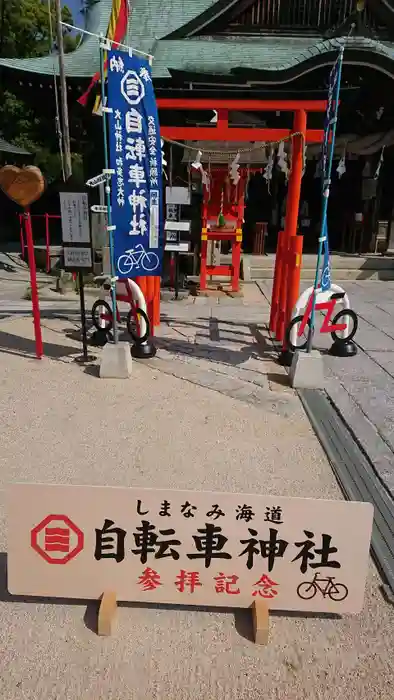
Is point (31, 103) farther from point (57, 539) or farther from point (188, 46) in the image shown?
point (57, 539)

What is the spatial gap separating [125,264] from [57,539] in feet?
11.5

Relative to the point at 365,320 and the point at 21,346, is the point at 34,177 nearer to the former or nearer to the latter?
the point at 21,346

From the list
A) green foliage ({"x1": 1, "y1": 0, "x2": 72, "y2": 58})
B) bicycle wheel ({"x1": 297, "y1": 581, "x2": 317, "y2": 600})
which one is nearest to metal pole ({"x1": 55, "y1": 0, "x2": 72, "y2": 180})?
bicycle wheel ({"x1": 297, "y1": 581, "x2": 317, "y2": 600})

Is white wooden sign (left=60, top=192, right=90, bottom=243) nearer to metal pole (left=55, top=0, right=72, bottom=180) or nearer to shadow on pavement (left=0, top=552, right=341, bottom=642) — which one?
shadow on pavement (left=0, top=552, right=341, bottom=642)

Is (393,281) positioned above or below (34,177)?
below

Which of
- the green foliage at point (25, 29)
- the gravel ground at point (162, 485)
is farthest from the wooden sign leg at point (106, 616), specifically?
the green foliage at point (25, 29)

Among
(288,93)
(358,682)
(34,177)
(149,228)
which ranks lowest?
(358,682)

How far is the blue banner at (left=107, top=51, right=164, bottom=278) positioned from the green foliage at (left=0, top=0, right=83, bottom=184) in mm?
851

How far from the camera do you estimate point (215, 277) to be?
11898 mm

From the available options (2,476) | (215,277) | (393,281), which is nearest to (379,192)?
(393,281)

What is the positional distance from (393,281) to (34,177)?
9.65 metres

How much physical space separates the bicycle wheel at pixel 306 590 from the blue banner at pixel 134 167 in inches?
148

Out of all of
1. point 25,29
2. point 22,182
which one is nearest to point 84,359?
point 22,182

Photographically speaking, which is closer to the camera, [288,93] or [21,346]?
[288,93]
